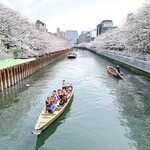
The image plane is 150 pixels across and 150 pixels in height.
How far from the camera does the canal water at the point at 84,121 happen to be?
13.0m

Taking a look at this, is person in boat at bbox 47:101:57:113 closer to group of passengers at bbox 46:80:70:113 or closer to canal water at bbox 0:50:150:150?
group of passengers at bbox 46:80:70:113

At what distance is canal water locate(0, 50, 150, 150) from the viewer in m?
13.0

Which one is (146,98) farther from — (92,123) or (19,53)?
(19,53)

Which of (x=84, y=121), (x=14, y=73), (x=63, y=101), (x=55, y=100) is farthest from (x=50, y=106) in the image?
(x=14, y=73)

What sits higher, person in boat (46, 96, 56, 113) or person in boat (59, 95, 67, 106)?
person in boat (46, 96, 56, 113)

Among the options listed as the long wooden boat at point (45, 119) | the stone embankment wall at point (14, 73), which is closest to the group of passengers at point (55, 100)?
the long wooden boat at point (45, 119)

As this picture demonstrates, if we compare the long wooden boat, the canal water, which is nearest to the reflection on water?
the canal water

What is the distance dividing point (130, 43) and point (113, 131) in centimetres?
3017

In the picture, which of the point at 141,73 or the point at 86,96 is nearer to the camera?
the point at 86,96

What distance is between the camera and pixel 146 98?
73.7 ft

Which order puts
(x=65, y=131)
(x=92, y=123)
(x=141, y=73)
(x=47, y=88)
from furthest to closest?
(x=141, y=73) < (x=47, y=88) < (x=92, y=123) < (x=65, y=131)

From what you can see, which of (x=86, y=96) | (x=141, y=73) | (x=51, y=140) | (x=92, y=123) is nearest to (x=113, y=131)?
(x=92, y=123)

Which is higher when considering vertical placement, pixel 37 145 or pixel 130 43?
pixel 130 43

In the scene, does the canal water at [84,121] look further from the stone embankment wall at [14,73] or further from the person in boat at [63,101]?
the stone embankment wall at [14,73]
